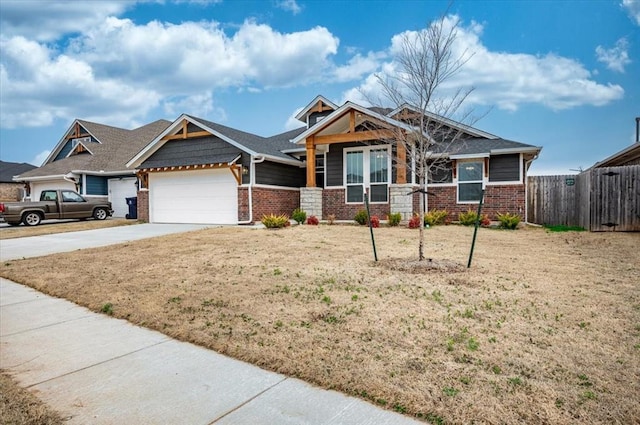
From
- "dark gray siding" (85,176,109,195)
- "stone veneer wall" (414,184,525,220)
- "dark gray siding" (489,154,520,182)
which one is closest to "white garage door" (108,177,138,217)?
"dark gray siding" (85,176,109,195)

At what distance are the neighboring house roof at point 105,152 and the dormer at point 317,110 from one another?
36.0 feet

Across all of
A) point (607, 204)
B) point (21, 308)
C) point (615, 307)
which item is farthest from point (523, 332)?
point (607, 204)

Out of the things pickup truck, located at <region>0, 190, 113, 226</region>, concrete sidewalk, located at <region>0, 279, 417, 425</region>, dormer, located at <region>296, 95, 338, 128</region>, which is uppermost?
dormer, located at <region>296, 95, 338, 128</region>

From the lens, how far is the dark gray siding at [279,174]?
16.6 meters

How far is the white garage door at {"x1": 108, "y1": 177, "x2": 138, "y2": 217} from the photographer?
23.4 m

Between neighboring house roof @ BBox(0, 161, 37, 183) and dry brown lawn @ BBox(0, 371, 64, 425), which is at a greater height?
neighboring house roof @ BBox(0, 161, 37, 183)

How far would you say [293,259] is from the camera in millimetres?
7898

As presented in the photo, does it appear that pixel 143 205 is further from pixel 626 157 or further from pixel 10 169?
pixel 10 169

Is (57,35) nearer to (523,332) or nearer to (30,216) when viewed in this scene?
(30,216)

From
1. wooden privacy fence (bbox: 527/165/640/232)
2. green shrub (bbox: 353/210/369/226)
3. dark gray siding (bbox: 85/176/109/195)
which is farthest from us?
dark gray siding (bbox: 85/176/109/195)

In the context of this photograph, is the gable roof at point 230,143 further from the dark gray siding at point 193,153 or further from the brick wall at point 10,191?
the brick wall at point 10,191

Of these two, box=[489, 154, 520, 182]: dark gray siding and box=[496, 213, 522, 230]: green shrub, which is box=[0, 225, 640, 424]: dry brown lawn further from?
box=[489, 154, 520, 182]: dark gray siding

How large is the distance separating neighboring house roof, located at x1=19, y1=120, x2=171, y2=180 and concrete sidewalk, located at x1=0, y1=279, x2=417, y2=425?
2105cm

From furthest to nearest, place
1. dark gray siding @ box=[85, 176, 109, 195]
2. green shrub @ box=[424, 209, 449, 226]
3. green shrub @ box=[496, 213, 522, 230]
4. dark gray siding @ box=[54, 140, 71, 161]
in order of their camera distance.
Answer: dark gray siding @ box=[54, 140, 71, 161] < dark gray siding @ box=[85, 176, 109, 195] < green shrub @ box=[424, 209, 449, 226] < green shrub @ box=[496, 213, 522, 230]
